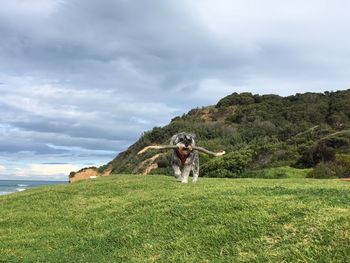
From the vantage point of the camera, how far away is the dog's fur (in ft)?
58.7

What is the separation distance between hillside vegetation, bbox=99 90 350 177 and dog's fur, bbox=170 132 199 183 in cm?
1211

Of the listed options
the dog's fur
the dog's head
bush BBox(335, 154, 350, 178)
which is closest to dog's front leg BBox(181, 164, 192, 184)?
the dog's fur

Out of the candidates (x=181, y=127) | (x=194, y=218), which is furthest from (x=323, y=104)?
(x=194, y=218)

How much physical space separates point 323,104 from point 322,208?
48.9 metres

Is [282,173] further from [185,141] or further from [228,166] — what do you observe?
[185,141]

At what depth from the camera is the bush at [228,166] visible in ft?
112

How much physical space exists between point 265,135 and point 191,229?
41.8m

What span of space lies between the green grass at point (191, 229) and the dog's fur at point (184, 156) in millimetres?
2863

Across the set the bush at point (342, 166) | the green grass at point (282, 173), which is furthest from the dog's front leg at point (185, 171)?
the bush at point (342, 166)

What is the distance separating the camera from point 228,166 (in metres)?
34.8

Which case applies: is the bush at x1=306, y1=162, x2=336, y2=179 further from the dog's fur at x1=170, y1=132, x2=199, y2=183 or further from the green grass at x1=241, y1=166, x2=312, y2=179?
the dog's fur at x1=170, y1=132, x2=199, y2=183

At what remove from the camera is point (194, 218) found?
10.6 meters

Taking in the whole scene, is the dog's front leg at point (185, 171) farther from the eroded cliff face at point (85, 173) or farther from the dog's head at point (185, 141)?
the eroded cliff face at point (85, 173)

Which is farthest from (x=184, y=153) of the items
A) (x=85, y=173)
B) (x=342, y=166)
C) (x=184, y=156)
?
(x=85, y=173)
